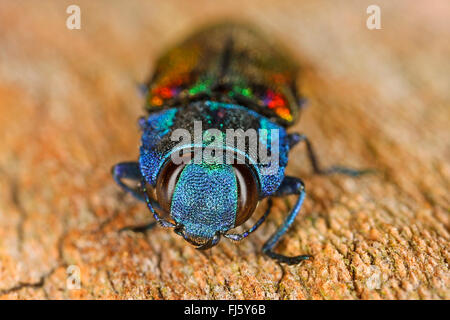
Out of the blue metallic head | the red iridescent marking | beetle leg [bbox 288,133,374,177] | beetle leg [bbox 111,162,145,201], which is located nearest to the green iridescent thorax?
the red iridescent marking

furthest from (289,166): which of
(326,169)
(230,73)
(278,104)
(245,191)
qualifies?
(245,191)

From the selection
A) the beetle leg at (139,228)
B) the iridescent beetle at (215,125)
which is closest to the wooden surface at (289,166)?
the beetle leg at (139,228)

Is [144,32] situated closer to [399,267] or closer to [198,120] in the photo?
[198,120]

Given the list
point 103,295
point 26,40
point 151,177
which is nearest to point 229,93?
point 151,177

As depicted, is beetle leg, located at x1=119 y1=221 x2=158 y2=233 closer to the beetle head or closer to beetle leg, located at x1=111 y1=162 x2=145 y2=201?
beetle leg, located at x1=111 y1=162 x2=145 y2=201

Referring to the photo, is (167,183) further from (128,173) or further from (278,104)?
(278,104)

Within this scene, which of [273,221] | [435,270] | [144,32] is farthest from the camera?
[144,32]
